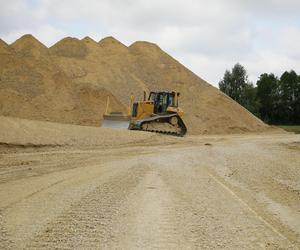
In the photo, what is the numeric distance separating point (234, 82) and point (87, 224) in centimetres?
6935

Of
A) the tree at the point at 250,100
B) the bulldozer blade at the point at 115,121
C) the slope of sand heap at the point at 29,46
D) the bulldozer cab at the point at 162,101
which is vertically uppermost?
the slope of sand heap at the point at 29,46

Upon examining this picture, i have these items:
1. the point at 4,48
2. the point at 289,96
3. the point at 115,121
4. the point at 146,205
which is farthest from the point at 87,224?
the point at 289,96

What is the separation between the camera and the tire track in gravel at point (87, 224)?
5.91 m

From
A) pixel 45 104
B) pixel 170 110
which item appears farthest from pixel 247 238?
pixel 45 104

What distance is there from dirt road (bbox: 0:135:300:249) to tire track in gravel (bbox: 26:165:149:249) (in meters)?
0.01

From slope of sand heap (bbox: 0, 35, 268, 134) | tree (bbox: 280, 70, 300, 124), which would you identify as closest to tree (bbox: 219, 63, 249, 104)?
tree (bbox: 280, 70, 300, 124)

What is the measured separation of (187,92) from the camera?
160 ft

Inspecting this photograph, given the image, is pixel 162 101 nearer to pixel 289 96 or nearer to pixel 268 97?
pixel 268 97

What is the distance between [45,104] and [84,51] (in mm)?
16183

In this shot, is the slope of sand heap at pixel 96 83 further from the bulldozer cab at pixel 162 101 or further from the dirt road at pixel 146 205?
the dirt road at pixel 146 205

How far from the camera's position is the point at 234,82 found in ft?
245

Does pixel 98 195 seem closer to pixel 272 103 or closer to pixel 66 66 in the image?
pixel 66 66

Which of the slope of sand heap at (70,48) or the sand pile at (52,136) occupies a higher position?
the slope of sand heap at (70,48)

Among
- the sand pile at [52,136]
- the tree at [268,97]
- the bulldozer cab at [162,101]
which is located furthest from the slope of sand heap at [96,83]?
the tree at [268,97]
